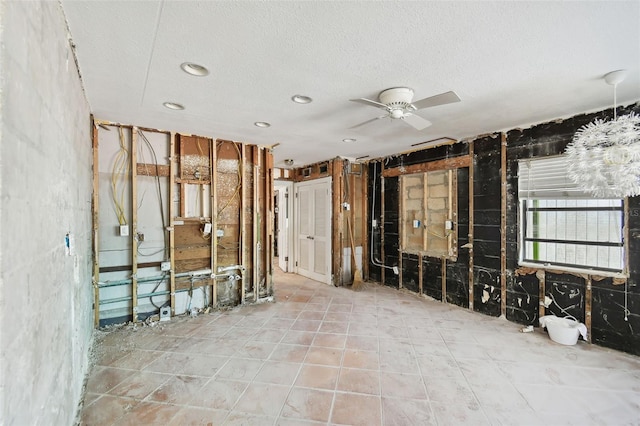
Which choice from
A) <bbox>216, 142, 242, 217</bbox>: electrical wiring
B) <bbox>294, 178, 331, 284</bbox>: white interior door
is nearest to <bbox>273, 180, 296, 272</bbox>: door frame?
<bbox>294, 178, 331, 284</bbox>: white interior door

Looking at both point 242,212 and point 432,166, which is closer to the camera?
point 242,212

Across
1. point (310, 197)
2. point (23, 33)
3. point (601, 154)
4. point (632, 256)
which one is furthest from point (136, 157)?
point (632, 256)

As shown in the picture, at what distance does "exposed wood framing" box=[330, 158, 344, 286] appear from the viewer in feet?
17.8

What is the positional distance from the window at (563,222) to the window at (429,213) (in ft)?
3.07

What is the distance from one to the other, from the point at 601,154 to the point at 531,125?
4.18 ft

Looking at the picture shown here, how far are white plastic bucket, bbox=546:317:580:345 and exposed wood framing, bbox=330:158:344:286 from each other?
3.19 meters

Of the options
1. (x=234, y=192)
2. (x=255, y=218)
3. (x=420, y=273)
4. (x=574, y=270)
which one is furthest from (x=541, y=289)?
(x=234, y=192)

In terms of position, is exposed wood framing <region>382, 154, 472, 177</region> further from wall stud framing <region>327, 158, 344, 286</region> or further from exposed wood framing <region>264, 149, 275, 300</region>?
exposed wood framing <region>264, 149, 275, 300</region>

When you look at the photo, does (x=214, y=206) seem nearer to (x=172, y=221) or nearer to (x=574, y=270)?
(x=172, y=221)

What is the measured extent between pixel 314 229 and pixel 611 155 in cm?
451

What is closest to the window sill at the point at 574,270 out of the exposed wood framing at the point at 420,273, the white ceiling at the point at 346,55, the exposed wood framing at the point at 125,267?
the exposed wood framing at the point at 420,273

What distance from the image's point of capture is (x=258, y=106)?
111 inches

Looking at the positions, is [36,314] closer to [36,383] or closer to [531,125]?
[36,383]

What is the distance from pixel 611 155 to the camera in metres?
2.21
